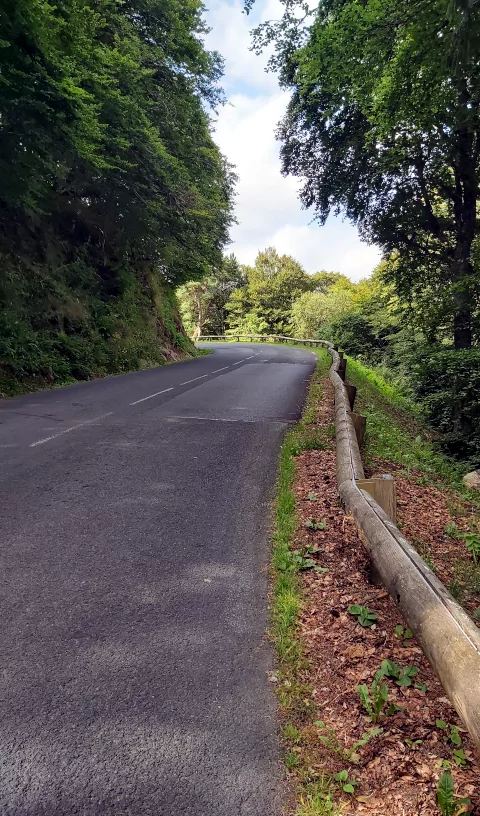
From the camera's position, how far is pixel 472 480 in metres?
8.35

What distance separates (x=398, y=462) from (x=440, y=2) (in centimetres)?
604

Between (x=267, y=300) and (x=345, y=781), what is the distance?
61943mm

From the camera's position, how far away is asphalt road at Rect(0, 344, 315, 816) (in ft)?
6.96

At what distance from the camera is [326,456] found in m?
6.96

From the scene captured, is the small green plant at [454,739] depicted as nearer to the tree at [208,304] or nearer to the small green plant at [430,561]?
the small green plant at [430,561]

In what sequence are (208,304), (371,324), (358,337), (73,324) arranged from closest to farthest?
1. (73,324)
2. (371,324)
3. (358,337)
4. (208,304)

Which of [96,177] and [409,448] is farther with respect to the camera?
[96,177]

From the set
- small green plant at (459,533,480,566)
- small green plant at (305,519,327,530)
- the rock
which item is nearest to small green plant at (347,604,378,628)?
small green plant at (305,519,327,530)

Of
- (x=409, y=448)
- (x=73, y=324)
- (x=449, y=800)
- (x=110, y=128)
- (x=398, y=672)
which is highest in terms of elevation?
(x=110, y=128)

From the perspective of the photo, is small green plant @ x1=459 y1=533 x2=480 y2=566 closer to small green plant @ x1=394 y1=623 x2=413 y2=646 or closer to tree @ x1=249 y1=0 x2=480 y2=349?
small green plant @ x1=394 y1=623 x2=413 y2=646

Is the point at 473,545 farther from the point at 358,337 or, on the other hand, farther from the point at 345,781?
the point at 358,337

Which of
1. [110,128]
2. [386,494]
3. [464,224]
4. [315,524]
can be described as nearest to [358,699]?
[386,494]

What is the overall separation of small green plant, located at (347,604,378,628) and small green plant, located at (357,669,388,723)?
517 millimetres

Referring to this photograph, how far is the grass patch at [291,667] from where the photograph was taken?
6.86 ft
